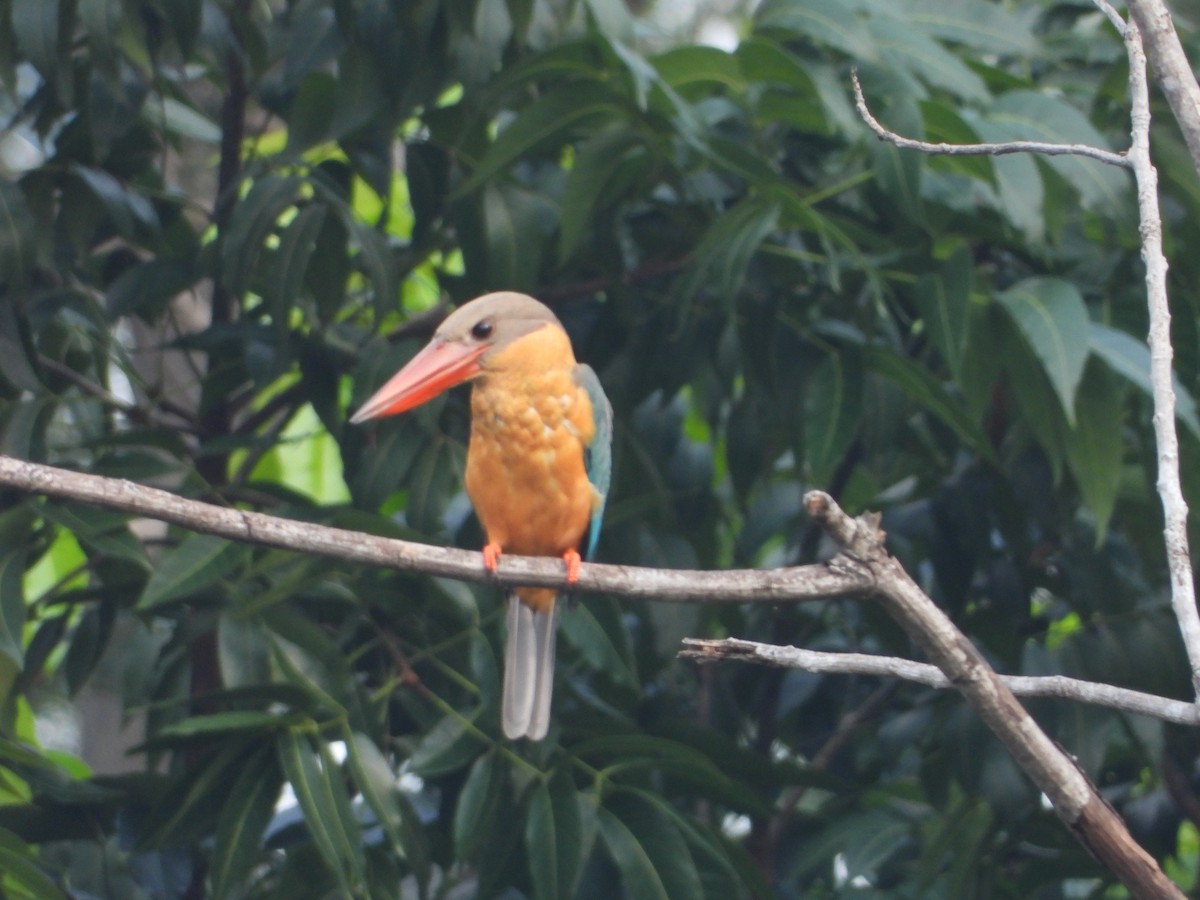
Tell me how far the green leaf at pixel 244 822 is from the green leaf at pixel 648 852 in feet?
2.08

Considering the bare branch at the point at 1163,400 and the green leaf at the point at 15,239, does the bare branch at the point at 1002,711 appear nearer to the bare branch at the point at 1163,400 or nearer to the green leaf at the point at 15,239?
the bare branch at the point at 1163,400

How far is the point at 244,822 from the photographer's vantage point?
8.27 feet

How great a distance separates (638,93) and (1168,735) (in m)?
2.09

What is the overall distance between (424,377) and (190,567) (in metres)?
0.62

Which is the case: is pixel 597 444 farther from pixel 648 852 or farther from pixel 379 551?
pixel 379 551

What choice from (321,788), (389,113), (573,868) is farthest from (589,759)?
(389,113)

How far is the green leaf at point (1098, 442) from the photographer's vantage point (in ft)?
8.98

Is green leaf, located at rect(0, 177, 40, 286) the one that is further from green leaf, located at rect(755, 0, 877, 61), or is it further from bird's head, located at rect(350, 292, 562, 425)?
green leaf, located at rect(755, 0, 877, 61)

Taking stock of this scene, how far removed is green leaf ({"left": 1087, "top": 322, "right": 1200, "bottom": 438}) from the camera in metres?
2.61

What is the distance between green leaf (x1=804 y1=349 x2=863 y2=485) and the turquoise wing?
0.47 metres

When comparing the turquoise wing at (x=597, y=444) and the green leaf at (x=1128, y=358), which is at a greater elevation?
→ the green leaf at (x=1128, y=358)

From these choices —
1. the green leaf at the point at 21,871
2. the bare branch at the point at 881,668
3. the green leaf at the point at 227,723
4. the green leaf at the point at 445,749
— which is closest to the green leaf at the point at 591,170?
the green leaf at the point at 445,749

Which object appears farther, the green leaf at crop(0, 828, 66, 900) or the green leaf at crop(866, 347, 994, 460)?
the green leaf at crop(866, 347, 994, 460)

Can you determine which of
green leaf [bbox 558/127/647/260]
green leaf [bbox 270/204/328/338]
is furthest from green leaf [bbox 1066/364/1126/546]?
green leaf [bbox 270/204/328/338]
